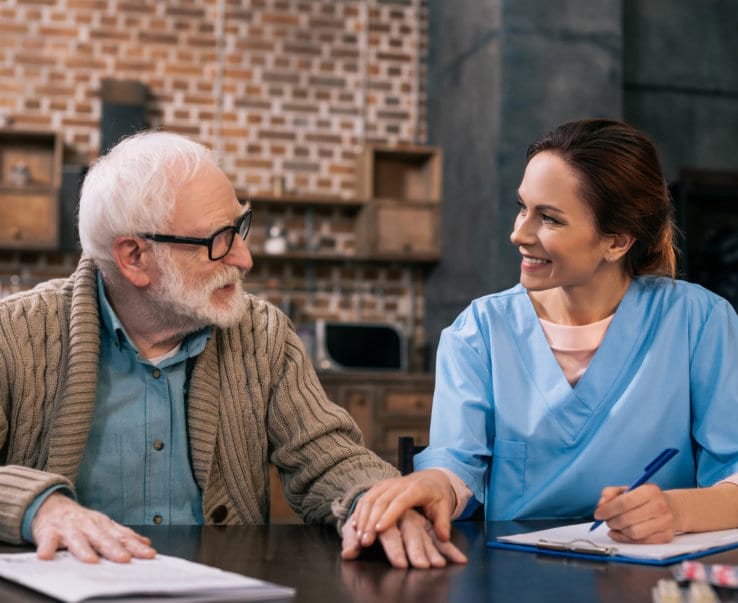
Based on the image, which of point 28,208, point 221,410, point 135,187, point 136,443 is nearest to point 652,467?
point 221,410

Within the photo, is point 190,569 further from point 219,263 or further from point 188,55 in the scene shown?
point 188,55

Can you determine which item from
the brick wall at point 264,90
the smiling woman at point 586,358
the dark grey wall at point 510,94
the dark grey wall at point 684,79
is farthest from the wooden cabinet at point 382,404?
the smiling woman at point 586,358

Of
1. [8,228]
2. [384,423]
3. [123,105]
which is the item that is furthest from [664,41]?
[8,228]

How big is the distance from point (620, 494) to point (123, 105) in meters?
4.71

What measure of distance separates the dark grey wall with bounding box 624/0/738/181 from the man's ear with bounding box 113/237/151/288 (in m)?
4.22

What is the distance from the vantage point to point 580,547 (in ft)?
4.20

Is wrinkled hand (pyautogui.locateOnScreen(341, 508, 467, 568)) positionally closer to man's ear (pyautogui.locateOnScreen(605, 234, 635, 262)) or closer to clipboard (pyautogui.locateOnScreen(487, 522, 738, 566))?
clipboard (pyautogui.locateOnScreen(487, 522, 738, 566))

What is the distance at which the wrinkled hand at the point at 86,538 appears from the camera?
1173 mm

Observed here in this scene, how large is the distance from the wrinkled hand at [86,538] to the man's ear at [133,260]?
1.99 ft

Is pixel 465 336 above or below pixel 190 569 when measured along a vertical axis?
above

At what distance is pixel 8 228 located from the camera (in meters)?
5.30

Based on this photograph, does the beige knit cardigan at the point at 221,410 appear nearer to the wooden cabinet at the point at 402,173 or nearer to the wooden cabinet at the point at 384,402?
the wooden cabinet at the point at 384,402

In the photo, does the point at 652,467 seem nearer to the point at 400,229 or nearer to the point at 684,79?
the point at 400,229

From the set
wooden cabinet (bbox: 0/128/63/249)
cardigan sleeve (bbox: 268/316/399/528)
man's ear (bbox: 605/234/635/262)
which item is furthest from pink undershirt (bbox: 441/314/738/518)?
wooden cabinet (bbox: 0/128/63/249)
